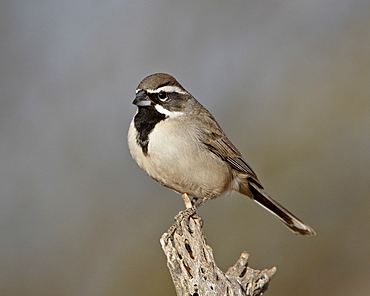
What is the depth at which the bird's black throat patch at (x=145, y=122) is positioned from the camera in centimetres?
570

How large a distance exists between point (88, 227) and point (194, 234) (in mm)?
3586

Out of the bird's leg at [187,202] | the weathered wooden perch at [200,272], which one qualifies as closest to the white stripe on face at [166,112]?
the bird's leg at [187,202]

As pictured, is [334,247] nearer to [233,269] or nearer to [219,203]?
[219,203]

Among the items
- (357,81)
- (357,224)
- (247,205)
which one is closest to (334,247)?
(357,224)

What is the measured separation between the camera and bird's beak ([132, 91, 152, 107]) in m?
5.74

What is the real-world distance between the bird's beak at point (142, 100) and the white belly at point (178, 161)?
239 millimetres

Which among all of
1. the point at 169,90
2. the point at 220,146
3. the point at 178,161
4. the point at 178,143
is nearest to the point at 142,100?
the point at 169,90

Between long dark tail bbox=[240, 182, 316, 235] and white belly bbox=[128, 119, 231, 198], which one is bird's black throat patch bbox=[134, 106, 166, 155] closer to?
white belly bbox=[128, 119, 231, 198]

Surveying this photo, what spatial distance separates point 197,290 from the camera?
455 centimetres

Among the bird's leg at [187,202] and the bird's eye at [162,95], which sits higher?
the bird's eye at [162,95]

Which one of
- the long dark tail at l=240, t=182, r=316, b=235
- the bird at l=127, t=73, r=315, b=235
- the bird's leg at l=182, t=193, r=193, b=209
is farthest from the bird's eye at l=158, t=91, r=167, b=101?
the long dark tail at l=240, t=182, r=316, b=235

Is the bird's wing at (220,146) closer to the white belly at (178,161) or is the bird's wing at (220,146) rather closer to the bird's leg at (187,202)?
the white belly at (178,161)

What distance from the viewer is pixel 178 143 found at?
5742 mm

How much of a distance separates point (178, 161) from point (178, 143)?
0.18 meters
